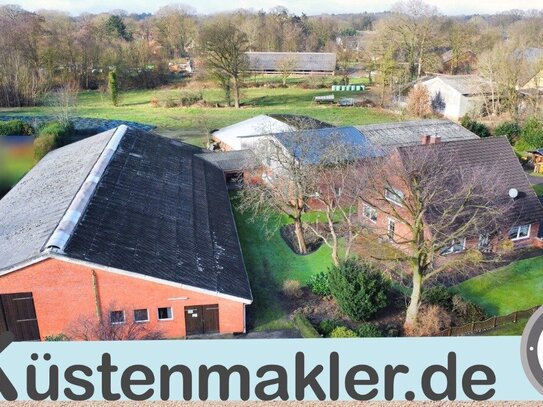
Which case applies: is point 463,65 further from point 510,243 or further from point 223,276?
point 223,276

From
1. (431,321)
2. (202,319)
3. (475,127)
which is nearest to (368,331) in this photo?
(431,321)

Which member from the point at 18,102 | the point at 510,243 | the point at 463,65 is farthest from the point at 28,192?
the point at 463,65

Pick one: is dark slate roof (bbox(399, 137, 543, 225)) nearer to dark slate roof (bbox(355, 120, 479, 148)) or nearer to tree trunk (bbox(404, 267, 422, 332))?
tree trunk (bbox(404, 267, 422, 332))

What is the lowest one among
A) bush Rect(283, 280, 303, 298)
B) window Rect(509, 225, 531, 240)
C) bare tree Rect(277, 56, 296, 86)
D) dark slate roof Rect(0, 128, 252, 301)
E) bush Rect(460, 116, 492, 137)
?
bush Rect(283, 280, 303, 298)

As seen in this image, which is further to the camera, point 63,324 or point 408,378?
point 63,324

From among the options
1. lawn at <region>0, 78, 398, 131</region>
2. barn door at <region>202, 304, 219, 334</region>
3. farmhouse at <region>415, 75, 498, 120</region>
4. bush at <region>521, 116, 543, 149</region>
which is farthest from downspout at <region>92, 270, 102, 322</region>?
farmhouse at <region>415, 75, 498, 120</region>
